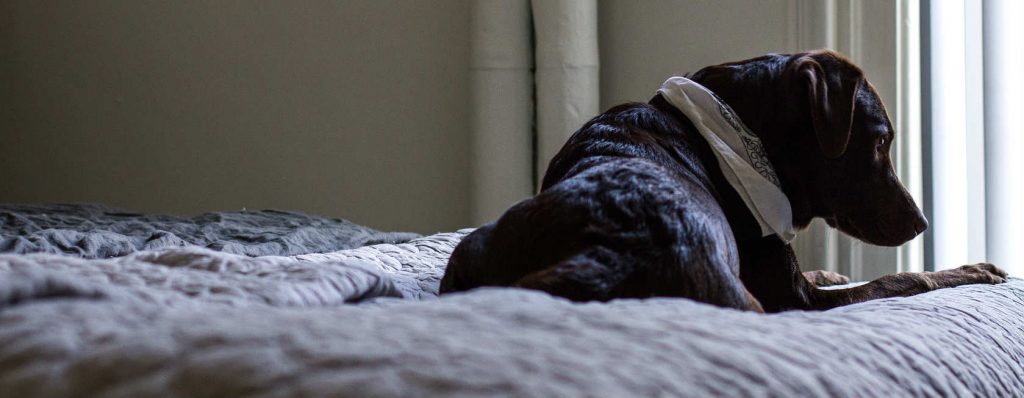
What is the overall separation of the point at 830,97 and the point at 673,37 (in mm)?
1351

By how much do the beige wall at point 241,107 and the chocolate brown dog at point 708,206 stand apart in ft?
5.68

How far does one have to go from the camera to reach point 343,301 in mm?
817

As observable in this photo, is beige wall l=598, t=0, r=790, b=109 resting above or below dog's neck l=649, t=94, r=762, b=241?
above

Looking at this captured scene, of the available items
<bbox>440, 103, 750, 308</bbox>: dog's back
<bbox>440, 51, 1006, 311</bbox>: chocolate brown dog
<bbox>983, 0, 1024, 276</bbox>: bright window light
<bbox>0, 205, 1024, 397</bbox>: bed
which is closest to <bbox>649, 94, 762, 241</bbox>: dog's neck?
<bbox>440, 51, 1006, 311</bbox>: chocolate brown dog

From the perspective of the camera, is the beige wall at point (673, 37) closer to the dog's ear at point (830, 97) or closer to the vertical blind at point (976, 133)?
the vertical blind at point (976, 133)

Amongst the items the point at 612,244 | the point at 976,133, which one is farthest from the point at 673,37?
the point at 612,244

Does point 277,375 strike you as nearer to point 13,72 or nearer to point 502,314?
point 502,314

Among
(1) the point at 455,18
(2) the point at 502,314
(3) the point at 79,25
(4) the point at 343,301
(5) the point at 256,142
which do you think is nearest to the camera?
(2) the point at 502,314

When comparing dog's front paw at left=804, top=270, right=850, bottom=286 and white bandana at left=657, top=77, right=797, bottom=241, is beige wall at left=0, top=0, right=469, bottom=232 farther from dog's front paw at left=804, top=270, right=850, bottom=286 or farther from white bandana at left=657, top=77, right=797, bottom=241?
white bandana at left=657, top=77, right=797, bottom=241

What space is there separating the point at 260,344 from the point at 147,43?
11.9 ft

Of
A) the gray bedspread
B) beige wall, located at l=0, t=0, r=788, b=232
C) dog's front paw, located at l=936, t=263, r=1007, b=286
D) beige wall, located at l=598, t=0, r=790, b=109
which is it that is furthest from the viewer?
beige wall, located at l=0, t=0, r=788, b=232

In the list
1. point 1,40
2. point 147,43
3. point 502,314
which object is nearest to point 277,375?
point 502,314

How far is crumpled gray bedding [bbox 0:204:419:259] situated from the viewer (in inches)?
58.2

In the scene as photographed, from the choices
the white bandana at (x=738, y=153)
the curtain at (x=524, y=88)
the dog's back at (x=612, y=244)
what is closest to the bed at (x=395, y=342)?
the dog's back at (x=612, y=244)
